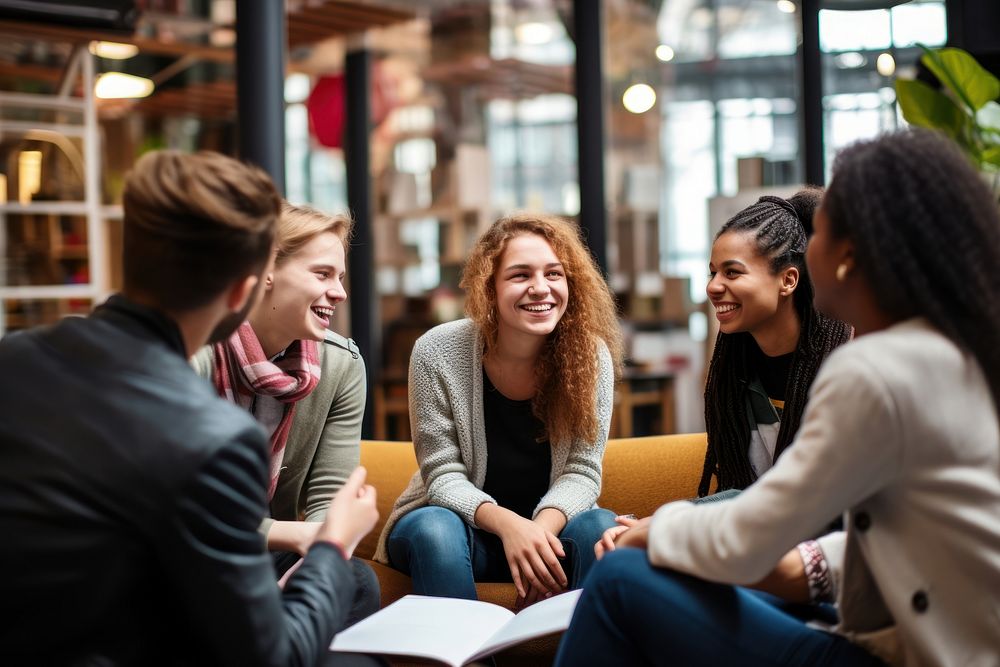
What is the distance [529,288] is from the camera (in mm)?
2701

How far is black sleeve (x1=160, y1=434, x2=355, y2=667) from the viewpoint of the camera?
1242 millimetres

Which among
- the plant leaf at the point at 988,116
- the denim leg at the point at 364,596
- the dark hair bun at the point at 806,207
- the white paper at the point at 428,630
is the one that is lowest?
the denim leg at the point at 364,596

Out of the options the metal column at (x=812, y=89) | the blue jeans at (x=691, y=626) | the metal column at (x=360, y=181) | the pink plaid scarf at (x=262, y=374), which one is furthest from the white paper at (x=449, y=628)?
the metal column at (x=360, y=181)

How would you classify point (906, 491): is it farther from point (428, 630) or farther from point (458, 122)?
point (458, 122)

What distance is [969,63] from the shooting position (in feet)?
12.3

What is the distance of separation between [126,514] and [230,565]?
132 millimetres

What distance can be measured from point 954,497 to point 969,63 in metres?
2.81

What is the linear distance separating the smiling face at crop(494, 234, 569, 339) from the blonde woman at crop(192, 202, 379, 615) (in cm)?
40

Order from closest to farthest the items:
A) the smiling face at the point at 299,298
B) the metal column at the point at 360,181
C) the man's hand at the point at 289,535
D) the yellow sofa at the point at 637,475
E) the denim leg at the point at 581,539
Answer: the man's hand at the point at 289,535
the smiling face at the point at 299,298
the denim leg at the point at 581,539
the yellow sofa at the point at 637,475
the metal column at the point at 360,181

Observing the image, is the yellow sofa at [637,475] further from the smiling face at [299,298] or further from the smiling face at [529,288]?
the smiling face at [299,298]

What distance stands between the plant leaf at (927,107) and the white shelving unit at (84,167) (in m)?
4.35

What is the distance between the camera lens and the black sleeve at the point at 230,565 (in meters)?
1.24

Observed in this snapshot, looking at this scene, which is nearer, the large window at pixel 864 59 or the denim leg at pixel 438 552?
the denim leg at pixel 438 552

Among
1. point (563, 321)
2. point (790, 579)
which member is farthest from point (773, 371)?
point (790, 579)
